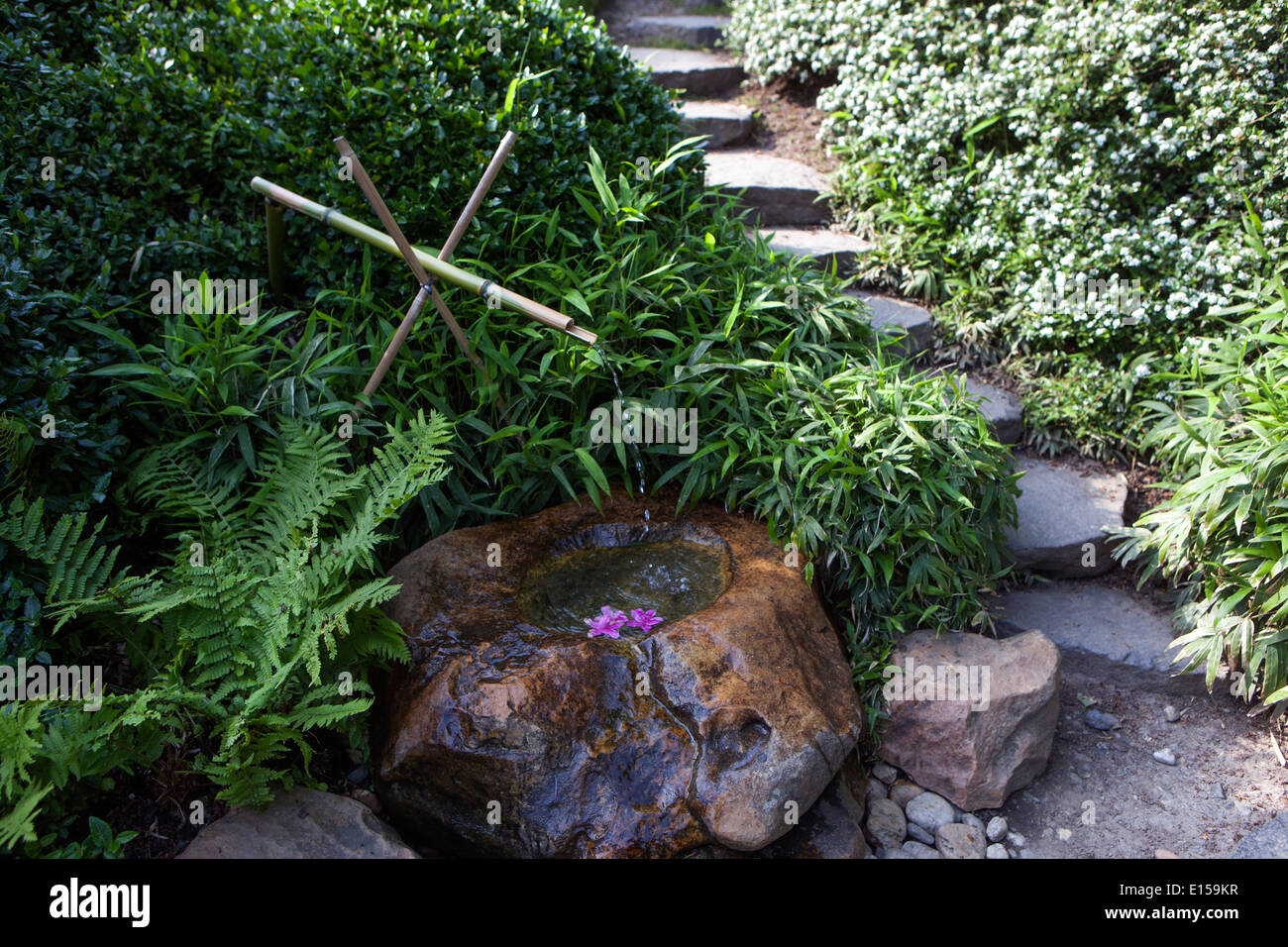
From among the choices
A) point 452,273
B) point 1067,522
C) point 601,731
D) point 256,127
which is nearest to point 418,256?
point 452,273

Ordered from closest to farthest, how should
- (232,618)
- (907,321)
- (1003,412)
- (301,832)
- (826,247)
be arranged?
(301,832), (232,618), (1003,412), (907,321), (826,247)

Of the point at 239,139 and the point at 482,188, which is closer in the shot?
the point at 482,188

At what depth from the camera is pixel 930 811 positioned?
3535 mm

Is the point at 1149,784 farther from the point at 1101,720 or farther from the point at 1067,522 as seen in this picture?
the point at 1067,522

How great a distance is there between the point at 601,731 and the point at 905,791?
4.53ft

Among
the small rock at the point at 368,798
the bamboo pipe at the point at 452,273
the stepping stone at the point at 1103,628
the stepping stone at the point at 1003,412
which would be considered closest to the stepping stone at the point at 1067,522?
the stepping stone at the point at 1103,628

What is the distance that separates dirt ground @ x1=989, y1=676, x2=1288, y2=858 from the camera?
11.4ft

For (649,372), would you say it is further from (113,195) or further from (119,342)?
(113,195)

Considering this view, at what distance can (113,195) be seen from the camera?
406 centimetres

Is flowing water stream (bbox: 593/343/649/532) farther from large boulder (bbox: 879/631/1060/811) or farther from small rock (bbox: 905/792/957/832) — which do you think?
small rock (bbox: 905/792/957/832)

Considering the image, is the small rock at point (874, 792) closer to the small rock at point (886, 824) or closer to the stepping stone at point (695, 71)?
the small rock at point (886, 824)

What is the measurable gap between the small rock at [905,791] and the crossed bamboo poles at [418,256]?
6.89 feet

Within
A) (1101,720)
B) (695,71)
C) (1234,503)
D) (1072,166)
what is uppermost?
(695,71)
